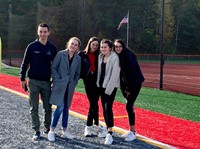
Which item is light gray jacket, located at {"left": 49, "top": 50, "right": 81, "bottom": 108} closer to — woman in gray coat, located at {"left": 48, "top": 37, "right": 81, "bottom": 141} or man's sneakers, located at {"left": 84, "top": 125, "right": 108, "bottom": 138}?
woman in gray coat, located at {"left": 48, "top": 37, "right": 81, "bottom": 141}

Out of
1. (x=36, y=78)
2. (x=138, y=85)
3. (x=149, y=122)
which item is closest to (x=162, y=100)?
(x=149, y=122)

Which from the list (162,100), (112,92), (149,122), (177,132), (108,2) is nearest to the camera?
(112,92)

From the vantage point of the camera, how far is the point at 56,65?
5.65 meters

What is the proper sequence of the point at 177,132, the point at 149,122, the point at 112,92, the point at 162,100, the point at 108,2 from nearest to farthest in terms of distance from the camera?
the point at 112,92
the point at 177,132
the point at 149,122
the point at 162,100
the point at 108,2

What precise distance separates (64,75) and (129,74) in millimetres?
1067

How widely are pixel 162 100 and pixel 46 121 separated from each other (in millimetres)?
5859

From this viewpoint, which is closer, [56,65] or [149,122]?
[56,65]

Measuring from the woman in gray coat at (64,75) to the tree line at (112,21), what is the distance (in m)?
Answer: 38.5

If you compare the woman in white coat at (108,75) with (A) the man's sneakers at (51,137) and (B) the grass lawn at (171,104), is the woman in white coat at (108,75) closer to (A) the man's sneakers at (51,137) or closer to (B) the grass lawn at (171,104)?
(A) the man's sneakers at (51,137)

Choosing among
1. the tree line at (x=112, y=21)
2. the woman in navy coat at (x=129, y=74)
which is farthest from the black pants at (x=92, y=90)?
the tree line at (x=112, y=21)

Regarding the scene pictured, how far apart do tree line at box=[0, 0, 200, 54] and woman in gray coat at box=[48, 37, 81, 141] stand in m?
38.5

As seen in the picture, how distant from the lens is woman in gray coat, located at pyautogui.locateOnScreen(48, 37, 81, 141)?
5.65 m

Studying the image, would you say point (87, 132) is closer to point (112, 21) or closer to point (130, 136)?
point (130, 136)

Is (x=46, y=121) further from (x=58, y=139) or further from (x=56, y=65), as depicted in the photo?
(x=56, y=65)
